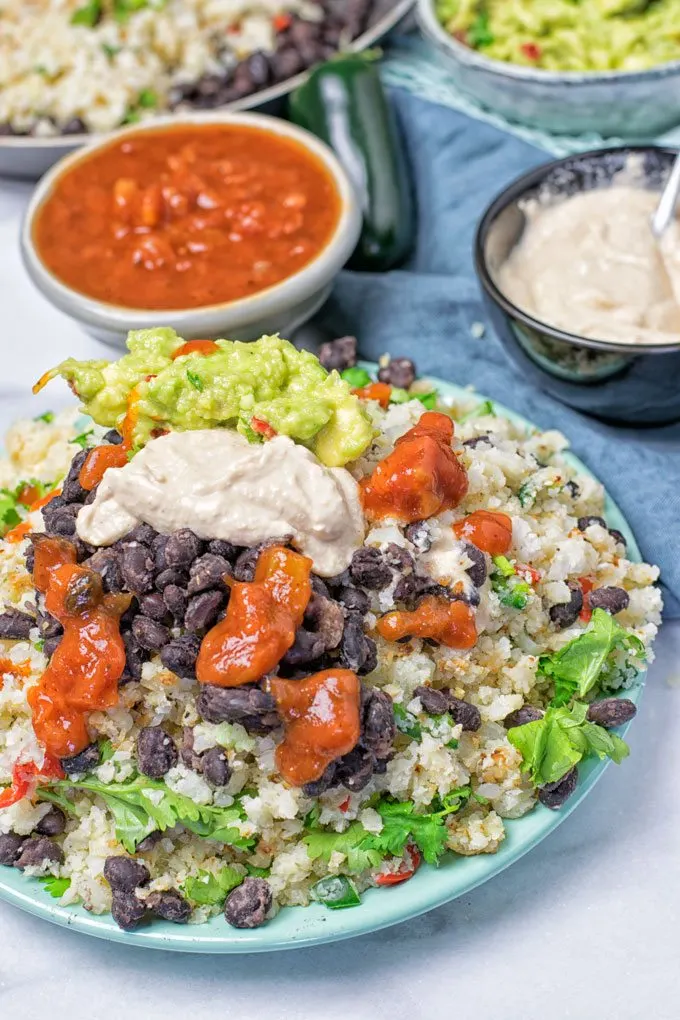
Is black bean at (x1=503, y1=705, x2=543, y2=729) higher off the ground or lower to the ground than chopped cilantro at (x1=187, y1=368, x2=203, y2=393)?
lower

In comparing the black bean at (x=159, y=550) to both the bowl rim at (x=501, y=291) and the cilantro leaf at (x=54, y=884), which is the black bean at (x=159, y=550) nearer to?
the cilantro leaf at (x=54, y=884)

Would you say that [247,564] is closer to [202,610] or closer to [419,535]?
[202,610]

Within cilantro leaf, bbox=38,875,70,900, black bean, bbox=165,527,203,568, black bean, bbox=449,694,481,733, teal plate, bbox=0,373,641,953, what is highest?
black bean, bbox=165,527,203,568

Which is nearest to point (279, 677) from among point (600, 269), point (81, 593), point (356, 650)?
point (356, 650)

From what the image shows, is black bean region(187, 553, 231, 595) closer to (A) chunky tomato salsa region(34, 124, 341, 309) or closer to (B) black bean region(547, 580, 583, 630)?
(B) black bean region(547, 580, 583, 630)

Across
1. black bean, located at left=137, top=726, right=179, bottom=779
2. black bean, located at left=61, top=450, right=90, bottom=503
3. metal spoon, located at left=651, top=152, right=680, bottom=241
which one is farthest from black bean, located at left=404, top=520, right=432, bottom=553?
metal spoon, located at left=651, top=152, right=680, bottom=241
